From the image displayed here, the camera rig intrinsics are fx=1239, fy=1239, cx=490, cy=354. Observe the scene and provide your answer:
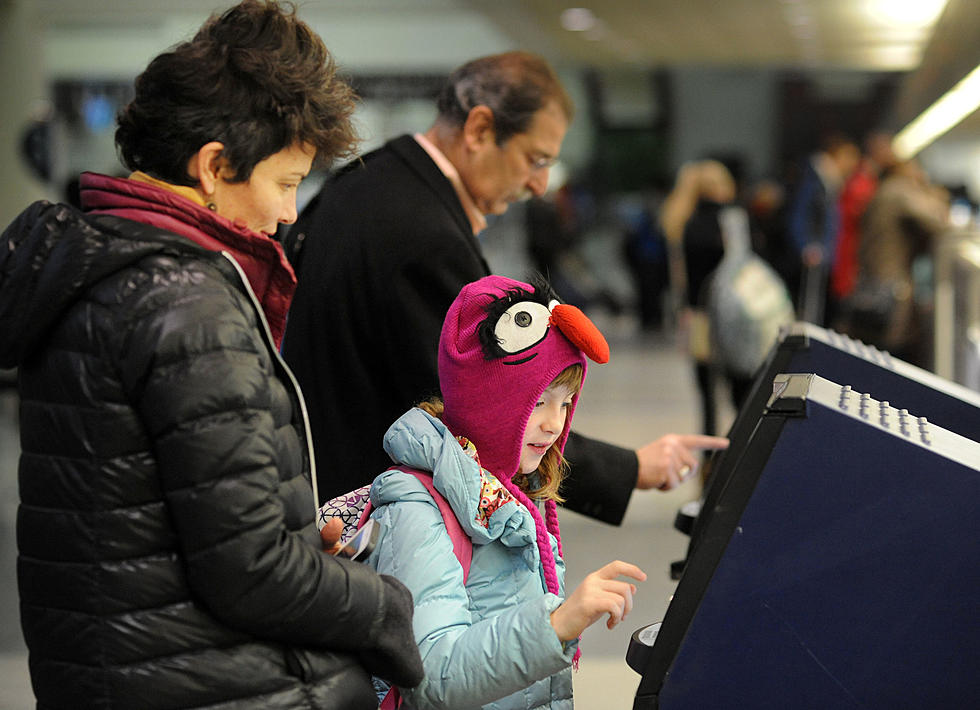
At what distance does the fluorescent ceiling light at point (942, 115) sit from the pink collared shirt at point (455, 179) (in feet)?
19.5

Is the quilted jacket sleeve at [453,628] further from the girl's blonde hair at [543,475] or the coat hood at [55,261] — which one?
the coat hood at [55,261]

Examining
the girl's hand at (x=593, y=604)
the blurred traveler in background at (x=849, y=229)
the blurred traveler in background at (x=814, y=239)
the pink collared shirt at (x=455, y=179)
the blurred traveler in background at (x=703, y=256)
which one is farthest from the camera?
the blurred traveler in background at (x=849, y=229)

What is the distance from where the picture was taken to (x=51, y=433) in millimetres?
1407

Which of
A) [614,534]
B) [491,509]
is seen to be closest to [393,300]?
[491,509]

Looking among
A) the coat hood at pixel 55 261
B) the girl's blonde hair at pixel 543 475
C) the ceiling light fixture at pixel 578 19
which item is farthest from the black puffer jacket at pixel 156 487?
the ceiling light fixture at pixel 578 19

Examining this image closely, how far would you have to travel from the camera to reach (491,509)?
1713 millimetres

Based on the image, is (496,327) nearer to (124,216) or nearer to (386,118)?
(124,216)

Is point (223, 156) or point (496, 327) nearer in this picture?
point (223, 156)

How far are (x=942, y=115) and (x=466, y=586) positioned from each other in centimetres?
1129

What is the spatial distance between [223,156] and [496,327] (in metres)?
0.45

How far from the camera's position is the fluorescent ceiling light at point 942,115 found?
8.72 m

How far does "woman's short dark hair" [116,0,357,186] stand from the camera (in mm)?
1492

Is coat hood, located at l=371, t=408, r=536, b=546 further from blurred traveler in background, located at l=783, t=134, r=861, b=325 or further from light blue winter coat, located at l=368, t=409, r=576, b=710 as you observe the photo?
blurred traveler in background, located at l=783, t=134, r=861, b=325

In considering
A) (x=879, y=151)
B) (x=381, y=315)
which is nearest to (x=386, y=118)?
(x=879, y=151)
